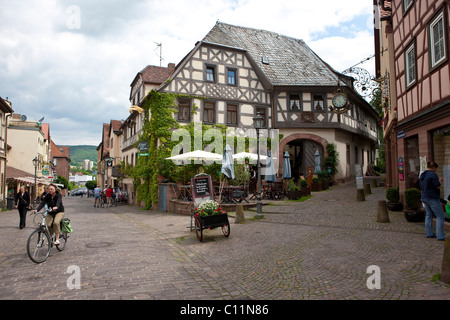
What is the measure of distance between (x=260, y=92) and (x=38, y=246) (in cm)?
1956

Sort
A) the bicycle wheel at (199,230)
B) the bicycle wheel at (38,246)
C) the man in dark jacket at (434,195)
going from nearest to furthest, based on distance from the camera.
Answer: the bicycle wheel at (38,246), the man in dark jacket at (434,195), the bicycle wheel at (199,230)

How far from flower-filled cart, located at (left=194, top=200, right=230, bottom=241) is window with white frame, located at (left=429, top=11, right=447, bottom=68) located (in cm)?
748

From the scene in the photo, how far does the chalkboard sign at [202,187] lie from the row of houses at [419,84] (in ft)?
22.9

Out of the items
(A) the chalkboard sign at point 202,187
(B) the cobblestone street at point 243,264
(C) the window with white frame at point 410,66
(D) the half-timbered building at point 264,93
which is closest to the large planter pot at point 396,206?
(B) the cobblestone street at point 243,264

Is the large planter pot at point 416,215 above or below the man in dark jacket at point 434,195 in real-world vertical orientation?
below

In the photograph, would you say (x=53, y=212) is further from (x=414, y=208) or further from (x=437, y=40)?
(x=437, y=40)

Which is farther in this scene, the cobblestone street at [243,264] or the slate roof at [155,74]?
the slate roof at [155,74]

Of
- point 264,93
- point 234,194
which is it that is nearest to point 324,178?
point 264,93

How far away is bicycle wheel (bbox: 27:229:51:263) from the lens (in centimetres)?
659

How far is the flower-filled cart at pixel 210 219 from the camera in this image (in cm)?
883

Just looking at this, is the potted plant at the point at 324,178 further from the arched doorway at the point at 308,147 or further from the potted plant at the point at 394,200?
the potted plant at the point at 394,200

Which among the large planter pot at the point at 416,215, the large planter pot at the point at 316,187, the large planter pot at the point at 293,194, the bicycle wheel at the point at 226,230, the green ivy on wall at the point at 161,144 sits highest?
the green ivy on wall at the point at 161,144

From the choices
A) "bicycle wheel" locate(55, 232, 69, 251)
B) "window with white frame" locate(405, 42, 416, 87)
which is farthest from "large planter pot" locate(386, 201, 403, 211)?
"bicycle wheel" locate(55, 232, 69, 251)

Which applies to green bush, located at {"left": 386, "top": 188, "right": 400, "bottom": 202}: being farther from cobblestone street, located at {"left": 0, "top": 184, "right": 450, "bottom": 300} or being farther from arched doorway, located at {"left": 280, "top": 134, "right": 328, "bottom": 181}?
arched doorway, located at {"left": 280, "top": 134, "right": 328, "bottom": 181}
